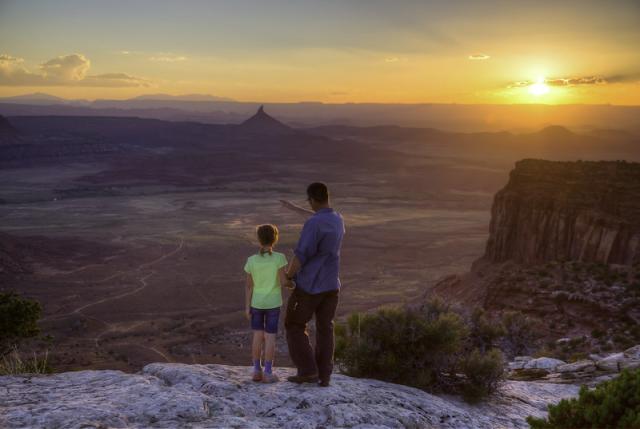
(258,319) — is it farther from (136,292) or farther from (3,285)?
(3,285)

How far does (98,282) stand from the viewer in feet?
120

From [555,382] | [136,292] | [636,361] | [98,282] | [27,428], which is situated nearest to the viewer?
[27,428]

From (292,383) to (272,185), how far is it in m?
92.7

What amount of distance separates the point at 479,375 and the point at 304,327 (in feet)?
6.34

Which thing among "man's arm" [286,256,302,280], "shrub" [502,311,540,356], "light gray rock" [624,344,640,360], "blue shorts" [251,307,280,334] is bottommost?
"shrub" [502,311,540,356]

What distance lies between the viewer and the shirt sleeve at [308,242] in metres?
4.94

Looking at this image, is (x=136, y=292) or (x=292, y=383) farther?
(x=136, y=292)

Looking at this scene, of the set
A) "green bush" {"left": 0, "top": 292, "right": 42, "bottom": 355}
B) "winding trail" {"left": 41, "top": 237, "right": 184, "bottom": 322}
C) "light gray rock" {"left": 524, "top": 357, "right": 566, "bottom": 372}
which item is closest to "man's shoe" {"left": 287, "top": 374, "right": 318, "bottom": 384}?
"light gray rock" {"left": 524, "top": 357, "right": 566, "bottom": 372}

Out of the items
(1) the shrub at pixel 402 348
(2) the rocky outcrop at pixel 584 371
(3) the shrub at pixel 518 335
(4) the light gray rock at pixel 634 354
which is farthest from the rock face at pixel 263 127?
(1) the shrub at pixel 402 348

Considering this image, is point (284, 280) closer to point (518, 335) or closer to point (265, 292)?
point (265, 292)

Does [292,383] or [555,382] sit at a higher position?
[292,383]

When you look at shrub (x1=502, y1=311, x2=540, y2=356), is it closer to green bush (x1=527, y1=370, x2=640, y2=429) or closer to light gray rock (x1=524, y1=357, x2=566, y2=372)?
light gray rock (x1=524, y1=357, x2=566, y2=372)

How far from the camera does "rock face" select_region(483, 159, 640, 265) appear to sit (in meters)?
22.5

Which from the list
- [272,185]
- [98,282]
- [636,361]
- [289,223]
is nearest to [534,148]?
[272,185]
